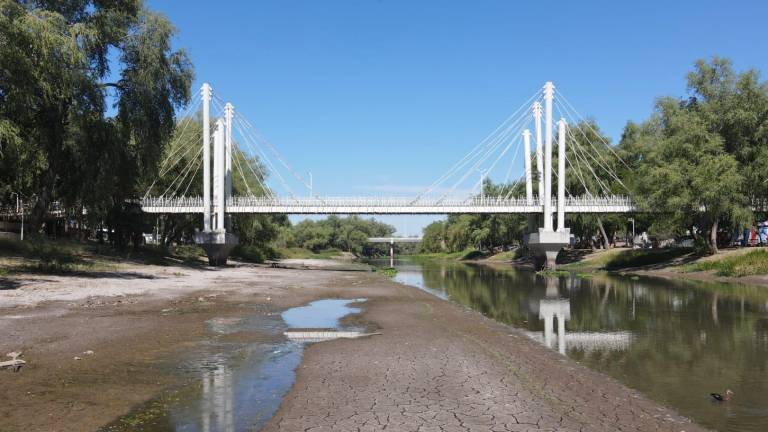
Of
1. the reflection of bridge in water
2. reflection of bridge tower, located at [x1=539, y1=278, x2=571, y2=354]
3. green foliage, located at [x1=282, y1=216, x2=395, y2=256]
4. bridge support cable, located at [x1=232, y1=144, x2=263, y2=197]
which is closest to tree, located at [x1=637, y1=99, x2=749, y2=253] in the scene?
reflection of bridge tower, located at [x1=539, y1=278, x2=571, y2=354]

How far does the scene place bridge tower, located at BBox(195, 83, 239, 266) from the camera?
5966 cm

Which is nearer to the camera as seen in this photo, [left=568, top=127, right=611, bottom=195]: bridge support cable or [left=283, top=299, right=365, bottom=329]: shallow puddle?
[left=283, top=299, right=365, bottom=329]: shallow puddle

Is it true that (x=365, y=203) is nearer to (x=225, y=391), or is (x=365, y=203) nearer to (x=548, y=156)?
(x=548, y=156)

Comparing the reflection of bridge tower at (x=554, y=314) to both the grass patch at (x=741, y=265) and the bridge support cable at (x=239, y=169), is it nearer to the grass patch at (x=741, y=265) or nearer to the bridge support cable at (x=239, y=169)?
the grass patch at (x=741, y=265)

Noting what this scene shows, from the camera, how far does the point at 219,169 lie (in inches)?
2461

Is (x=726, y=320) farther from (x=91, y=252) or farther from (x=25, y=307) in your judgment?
(x=91, y=252)

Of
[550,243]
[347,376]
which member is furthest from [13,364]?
[550,243]

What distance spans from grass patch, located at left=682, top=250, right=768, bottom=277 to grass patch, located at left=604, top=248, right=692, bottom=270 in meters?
10.2

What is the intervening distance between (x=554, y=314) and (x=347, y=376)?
1612 cm

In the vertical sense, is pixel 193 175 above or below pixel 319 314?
above

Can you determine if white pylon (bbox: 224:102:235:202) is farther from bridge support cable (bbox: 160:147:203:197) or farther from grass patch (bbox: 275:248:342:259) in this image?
grass patch (bbox: 275:248:342:259)

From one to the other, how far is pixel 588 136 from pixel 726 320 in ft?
200

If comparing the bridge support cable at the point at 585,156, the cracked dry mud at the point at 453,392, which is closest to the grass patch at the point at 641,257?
the bridge support cable at the point at 585,156

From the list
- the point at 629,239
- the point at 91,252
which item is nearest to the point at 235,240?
the point at 91,252
